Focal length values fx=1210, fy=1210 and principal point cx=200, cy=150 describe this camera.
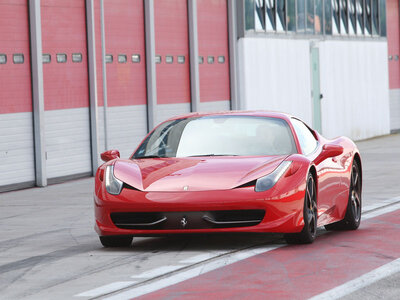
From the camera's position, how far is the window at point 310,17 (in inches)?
1244

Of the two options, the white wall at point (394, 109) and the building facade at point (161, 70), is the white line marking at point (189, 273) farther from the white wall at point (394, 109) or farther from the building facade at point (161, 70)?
the white wall at point (394, 109)

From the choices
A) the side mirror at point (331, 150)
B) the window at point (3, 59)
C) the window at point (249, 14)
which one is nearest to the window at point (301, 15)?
the window at point (249, 14)

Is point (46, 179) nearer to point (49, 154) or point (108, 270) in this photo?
point (49, 154)

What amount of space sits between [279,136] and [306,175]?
2.69 feet

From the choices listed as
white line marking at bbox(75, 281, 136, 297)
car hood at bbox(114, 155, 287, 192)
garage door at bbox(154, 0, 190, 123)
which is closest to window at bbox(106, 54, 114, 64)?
garage door at bbox(154, 0, 190, 123)

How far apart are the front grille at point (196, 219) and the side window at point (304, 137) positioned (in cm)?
116

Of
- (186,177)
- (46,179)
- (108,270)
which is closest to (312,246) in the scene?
(186,177)

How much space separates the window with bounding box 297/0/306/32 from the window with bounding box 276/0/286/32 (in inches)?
33.7

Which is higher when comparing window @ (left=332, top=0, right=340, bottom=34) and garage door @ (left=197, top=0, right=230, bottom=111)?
window @ (left=332, top=0, right=340, bottom=34)

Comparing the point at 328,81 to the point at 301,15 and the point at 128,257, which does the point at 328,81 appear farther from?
the point at 128,257

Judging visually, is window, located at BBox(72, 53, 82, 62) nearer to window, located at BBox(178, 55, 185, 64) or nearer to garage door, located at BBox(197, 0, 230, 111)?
window, located at BBox(178, 55, 185, 64)

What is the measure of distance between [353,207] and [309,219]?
4.78ft

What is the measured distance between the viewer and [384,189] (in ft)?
53.9

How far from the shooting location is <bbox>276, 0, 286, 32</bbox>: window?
3002 centimetres
